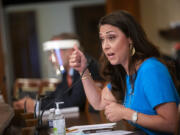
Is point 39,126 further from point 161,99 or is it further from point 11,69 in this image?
point 11,69

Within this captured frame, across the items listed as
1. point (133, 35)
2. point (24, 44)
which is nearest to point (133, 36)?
point (133, 35)

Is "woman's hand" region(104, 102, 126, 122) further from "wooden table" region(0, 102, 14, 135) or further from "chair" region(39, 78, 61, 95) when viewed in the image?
"chair" region(39, 78, 61, 95)

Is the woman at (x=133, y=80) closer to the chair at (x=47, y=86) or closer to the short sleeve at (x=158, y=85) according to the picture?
the short sleeve at (x=158, y=85)

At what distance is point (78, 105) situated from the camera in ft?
9.70

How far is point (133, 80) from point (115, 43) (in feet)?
0.76

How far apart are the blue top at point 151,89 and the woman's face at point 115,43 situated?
0.45 ft

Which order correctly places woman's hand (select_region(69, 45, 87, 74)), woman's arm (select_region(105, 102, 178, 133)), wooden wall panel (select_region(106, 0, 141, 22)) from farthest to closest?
wooden wall panel (select_region(106, 0, 141, 22))
woman's hand (select_region(69, 45, 87, 74))
woman's arm (select_region(105, 102, 178, 133))

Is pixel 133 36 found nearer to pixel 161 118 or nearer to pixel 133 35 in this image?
pixel 133 35

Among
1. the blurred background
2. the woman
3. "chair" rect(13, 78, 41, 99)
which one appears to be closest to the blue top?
the woman

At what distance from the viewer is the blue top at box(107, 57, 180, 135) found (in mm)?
1714

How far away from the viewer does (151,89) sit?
5.71ft

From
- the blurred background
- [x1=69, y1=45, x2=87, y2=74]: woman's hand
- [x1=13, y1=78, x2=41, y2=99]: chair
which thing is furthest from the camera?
the blurred background

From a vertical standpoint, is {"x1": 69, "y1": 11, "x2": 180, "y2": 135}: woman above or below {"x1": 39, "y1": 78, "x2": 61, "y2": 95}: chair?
above

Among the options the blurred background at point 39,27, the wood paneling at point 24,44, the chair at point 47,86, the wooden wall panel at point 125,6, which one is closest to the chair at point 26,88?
the chair at point 47,86
